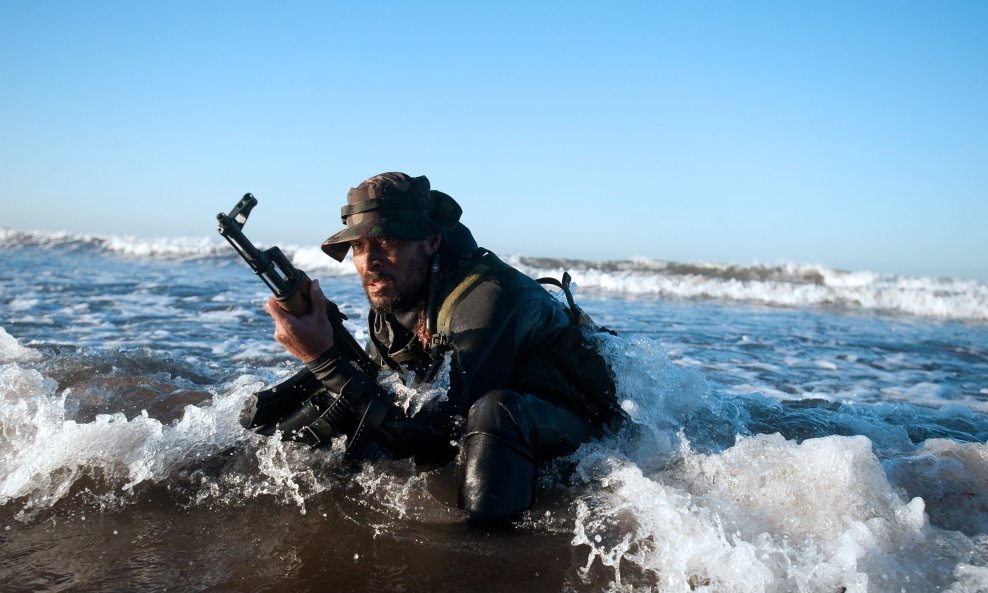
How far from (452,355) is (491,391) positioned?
0.84 feet

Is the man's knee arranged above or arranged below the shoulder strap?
below

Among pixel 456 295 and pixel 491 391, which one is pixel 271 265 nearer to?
pixel 456 295

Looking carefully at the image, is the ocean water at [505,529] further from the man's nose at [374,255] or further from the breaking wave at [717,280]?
the breaking wave at [717,280]

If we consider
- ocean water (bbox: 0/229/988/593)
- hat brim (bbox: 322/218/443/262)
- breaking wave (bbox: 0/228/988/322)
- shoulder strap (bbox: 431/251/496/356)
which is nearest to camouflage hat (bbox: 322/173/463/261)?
hat brim (bbox: 322/218/443/262)

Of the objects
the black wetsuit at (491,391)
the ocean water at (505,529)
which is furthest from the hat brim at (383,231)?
the ocean water at (505,529)

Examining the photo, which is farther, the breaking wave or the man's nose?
the breaking wave

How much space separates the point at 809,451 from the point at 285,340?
2.16 metres

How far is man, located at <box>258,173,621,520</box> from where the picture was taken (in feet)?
9.43

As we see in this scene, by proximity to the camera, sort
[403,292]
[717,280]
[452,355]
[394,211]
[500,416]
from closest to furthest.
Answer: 1. [500,416]
2. [452,355]
3. [394,211]
4. [403,292]
5. [717,280]

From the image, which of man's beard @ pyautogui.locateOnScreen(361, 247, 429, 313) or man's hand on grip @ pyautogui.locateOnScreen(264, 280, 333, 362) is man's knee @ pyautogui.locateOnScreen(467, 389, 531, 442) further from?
man's beard @ pyautogui.locateOnScreen(361, 247, 429, 313)

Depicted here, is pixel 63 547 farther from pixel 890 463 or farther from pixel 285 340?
pixel 890 463

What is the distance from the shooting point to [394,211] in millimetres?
3371

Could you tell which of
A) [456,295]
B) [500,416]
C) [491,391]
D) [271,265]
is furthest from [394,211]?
[500,416]

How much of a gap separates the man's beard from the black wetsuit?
0.08m
